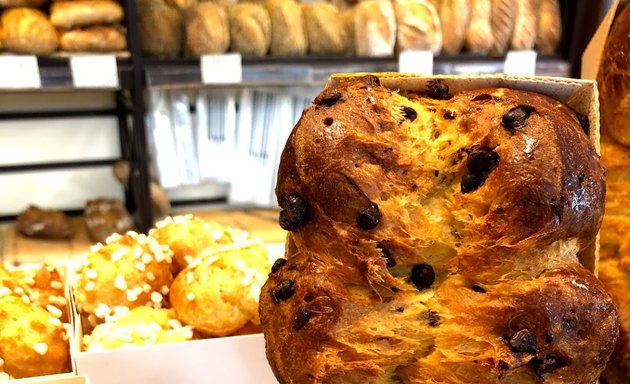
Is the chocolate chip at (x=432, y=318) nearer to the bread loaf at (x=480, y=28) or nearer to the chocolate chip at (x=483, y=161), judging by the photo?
the chocolate chip at (x=483, y=161)

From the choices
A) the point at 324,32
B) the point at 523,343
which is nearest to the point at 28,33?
the point at 324,32

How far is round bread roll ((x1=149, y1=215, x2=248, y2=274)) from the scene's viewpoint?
1209mm

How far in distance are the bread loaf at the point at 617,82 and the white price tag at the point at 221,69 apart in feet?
4.94

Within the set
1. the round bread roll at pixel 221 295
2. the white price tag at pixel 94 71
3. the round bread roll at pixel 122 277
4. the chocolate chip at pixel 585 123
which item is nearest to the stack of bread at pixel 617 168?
the chocolate chip at pixel 585 123

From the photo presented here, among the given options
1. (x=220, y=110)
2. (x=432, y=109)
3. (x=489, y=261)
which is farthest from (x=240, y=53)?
(x=489, y=261)

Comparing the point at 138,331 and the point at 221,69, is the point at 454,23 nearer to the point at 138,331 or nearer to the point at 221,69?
the point at 221,69

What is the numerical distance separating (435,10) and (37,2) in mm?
1568

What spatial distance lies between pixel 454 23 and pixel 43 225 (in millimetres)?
1961

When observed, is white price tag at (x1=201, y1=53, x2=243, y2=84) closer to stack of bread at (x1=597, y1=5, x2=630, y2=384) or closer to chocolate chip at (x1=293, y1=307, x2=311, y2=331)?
stack of bread at (x1=597, y1=5, x2=630, y2=384)

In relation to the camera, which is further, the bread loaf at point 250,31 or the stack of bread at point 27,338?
the bread loaf at point 250,31

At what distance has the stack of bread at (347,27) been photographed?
6.84ft

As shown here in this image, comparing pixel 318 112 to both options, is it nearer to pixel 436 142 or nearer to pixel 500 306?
pixel 436 142

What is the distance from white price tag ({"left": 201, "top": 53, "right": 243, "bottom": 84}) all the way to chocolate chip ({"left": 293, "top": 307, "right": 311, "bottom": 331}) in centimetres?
164

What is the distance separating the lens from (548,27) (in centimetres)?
246
